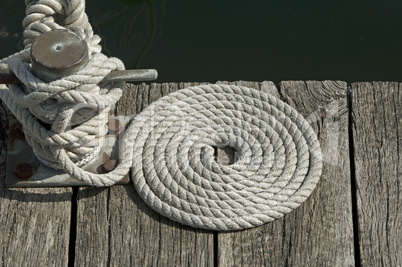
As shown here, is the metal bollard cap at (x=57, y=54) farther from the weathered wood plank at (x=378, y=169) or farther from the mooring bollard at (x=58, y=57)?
the weathered wood plank at (x=378, y=169)

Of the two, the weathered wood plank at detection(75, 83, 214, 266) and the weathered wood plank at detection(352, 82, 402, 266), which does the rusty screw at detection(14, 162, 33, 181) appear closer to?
the weathered wood plank at detection(75, 83, 214, 266)

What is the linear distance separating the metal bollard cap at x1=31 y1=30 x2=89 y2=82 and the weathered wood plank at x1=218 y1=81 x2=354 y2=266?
0.84m

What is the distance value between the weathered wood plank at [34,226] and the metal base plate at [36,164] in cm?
4

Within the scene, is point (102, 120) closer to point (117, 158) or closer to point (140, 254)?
point (117, 158)

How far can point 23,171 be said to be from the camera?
233 cm

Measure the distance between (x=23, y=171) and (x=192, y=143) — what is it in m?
0.68

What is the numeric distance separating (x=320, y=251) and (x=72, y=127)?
1040 millimetres

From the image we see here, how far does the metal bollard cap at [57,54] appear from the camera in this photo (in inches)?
77.4

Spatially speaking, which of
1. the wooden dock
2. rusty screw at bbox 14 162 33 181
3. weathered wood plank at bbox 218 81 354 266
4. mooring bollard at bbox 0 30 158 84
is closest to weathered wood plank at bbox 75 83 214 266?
the wooden dock

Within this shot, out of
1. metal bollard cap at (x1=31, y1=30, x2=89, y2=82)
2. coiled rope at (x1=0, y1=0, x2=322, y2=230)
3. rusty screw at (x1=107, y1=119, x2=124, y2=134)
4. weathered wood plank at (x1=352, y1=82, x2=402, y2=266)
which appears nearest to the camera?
metal bollard cap at (x1=31, y1=30, x2=89, y2=82)

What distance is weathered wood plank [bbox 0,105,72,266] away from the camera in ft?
7.28

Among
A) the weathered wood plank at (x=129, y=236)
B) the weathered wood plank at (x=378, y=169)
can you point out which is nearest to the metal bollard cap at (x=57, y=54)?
the weathered wood plank at (x=129, y=236)

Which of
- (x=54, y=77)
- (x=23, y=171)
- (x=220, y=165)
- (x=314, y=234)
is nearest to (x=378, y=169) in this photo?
(x=314, y=234)

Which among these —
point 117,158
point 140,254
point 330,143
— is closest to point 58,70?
point 117,158
